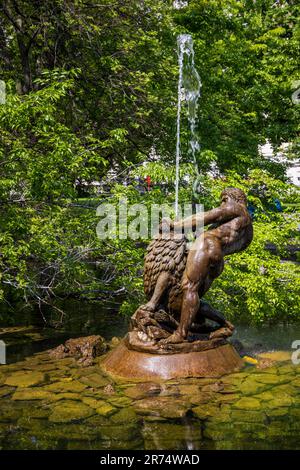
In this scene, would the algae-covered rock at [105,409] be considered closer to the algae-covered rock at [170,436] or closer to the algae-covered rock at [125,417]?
the algae-covered rock at [125,417]

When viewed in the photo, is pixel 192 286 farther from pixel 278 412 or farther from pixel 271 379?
pixel 278 412

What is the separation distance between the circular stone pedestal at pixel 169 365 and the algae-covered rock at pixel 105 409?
2.63 feet

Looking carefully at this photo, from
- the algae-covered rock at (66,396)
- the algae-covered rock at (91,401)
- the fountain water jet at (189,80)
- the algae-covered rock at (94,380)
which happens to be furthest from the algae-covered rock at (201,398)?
the fountain water jet at (189,80)

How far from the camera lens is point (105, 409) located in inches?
198

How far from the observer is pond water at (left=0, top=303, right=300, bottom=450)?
4.34 m

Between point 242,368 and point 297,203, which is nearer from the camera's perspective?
point 242,368

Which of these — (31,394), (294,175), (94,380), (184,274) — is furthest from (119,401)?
(294,175)

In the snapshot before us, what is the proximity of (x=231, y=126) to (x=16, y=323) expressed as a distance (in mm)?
7998

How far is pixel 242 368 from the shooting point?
21.0ft

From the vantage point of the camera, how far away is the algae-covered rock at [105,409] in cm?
494

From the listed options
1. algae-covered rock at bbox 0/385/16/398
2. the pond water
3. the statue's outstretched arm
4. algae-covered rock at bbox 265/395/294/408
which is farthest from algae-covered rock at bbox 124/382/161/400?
the statue's outstretched arm

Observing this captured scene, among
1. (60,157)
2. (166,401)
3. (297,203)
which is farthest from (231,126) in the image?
(166,401)

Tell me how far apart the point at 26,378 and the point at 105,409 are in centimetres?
149

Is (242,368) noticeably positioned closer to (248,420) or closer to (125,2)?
(248,420)
